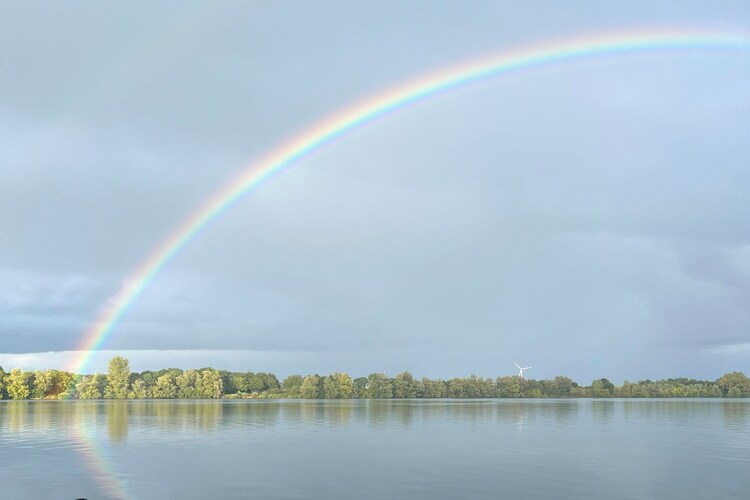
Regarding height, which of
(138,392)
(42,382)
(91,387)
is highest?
(42,382)

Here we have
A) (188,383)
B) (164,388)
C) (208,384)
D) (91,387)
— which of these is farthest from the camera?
(91,387)

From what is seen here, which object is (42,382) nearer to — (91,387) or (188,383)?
(91,387)

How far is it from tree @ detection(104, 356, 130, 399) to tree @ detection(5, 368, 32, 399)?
21.5m

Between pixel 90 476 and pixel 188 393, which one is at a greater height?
pixel 90 476

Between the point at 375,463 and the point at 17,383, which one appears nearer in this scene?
the point at 375,463

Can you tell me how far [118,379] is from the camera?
194750 millimetres

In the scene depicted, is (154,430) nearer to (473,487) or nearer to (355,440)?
(355,440)

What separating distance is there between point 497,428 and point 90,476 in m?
44.8

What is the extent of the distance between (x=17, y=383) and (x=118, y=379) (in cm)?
2687

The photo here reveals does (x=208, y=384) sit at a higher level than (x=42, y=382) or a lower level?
lower

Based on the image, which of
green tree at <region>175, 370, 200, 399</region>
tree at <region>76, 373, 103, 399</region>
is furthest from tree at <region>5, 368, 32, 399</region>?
green tree at <region>175, 370, 200, 399</region>

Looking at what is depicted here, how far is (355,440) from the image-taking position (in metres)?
57.8

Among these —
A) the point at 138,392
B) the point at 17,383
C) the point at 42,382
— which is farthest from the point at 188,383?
the point at 17,383

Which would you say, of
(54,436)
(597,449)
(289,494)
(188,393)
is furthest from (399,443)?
(188,393)
